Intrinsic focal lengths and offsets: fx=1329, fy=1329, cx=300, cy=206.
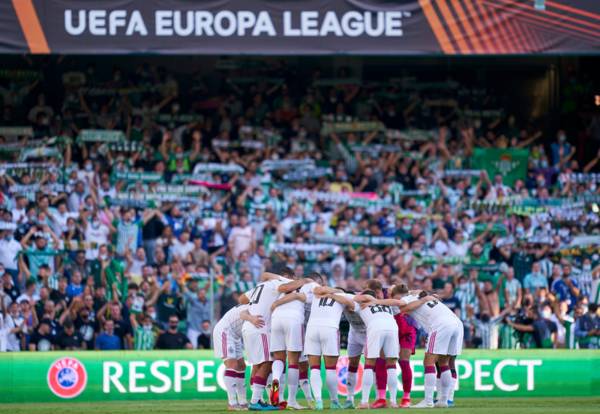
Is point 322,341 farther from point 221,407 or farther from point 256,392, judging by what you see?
point 221,407

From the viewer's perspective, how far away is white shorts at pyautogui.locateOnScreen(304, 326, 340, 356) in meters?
17.3

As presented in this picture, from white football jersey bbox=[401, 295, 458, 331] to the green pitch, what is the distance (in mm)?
1191

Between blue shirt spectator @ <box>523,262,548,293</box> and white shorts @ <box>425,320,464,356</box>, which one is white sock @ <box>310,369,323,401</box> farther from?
blue shirt spectator @ <box>523,262,548,293</box>

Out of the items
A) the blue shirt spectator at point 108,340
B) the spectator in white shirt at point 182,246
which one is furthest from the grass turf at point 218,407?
the spectator in white shirt at point 182,246

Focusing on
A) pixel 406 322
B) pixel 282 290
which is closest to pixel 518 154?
pixel 406 322

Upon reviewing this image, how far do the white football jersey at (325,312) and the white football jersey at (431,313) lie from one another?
3.95ft

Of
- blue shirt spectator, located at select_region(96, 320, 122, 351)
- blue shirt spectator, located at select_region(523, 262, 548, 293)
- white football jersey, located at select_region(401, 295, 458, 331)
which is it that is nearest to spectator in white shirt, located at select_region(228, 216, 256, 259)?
blue shirt spectator, located at select_region(96, 320, 122, 351)

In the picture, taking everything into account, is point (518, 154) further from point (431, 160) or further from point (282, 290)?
point (282, 290)

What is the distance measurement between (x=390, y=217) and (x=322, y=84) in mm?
4531

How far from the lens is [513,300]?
24406 millimetres

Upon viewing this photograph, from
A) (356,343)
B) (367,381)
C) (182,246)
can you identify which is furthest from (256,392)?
(182,246)

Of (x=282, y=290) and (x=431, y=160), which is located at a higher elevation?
(x=431, y=160)

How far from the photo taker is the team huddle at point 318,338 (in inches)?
682

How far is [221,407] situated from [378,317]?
296 centimetres
